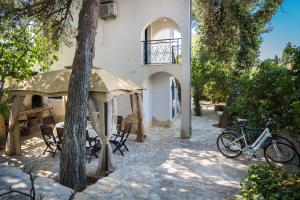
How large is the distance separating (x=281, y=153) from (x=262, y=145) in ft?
1.90

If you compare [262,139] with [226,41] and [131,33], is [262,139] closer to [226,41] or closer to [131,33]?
[131,33]

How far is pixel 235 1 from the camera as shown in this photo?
13.1 meters

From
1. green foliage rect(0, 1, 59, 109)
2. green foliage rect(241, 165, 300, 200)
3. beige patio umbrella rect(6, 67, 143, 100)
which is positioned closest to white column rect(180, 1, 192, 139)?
beige patio umbrella rect(6, 67, 143, 100)

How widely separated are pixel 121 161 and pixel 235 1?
A: 9770 millimetres

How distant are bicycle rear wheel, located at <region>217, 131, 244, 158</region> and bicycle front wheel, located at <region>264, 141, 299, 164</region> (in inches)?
37.5

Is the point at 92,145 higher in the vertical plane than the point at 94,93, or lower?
lower

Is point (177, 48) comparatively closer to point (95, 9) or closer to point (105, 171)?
point (95, 9)

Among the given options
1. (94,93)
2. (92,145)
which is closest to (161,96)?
(92,145)

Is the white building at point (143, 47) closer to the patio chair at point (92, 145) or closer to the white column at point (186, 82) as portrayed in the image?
the white column at point (186, 82)

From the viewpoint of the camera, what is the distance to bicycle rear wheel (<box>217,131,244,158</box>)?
29.0 ft

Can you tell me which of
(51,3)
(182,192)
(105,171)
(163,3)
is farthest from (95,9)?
(163,3)

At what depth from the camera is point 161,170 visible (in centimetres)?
739

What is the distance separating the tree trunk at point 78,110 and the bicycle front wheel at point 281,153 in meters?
5.58

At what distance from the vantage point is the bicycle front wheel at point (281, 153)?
7.84 meters
